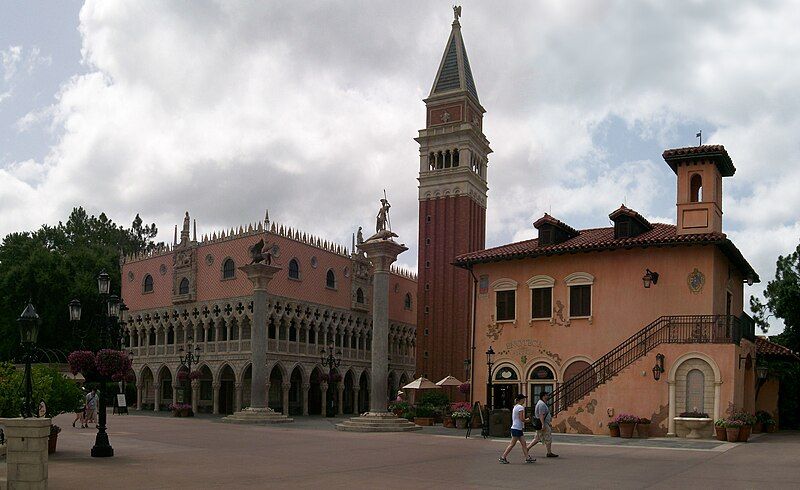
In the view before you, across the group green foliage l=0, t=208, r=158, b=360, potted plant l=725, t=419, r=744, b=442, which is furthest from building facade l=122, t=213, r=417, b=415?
potted plant l=725, t=419, r=744, b=442

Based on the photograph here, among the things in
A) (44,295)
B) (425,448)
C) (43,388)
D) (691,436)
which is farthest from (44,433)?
(44,295)

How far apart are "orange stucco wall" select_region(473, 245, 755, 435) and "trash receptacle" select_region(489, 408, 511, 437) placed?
7.96ft

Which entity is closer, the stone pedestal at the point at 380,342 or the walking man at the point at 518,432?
the walking man at the point at 518,432

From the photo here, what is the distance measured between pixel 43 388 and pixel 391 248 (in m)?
19.1

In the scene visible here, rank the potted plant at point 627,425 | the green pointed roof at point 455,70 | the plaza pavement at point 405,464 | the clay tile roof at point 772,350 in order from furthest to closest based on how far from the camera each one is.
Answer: the green pointed roof at point 455,70 < the clay tile roof at point 772,350 < the potted plant at point 627,425 < the plaza pavement at point 405,464

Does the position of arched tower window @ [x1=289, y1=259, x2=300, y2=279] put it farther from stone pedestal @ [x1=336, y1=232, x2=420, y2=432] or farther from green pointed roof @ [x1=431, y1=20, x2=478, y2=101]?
green pointed roof @ [x1=431, y1=20, x2=478, y2=101]

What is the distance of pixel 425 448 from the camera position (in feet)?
80.6

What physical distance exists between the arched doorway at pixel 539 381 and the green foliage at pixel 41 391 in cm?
2028

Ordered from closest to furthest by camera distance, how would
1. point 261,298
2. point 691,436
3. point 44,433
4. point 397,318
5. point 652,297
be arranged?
point 44,433 → point 691,436 → point 652,297 → point 261,298 → point 397,318

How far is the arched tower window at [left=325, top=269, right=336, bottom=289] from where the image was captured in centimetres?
5984

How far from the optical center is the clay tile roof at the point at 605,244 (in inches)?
1265

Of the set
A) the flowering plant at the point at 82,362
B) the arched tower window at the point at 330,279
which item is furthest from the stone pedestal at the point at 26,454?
the arched tower window at the point at 330,279

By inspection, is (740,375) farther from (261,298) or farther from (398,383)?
(398,383)

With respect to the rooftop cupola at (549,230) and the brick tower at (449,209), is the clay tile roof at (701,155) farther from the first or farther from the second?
the brick tower at (449,209)
